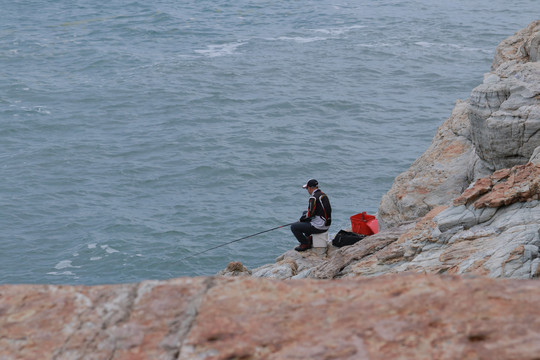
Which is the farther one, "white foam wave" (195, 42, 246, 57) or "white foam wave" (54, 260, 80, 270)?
"white foam wave" (195, 42, 246, 57)

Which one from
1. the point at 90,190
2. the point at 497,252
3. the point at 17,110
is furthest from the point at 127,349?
the point at 17,110

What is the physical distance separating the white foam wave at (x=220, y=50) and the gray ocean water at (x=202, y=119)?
30 cm

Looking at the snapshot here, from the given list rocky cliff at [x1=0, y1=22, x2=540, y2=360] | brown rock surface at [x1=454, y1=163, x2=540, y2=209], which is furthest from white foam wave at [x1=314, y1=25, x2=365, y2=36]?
rocky cliff at [x1=0, y1=22, x2=540, y2=360]

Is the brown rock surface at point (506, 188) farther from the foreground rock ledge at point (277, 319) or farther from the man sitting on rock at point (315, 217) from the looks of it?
the foreground rock ledge at point (277, 319)

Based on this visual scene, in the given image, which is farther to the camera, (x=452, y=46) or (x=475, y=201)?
(x=452, y=46)

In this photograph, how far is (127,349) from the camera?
178 inches

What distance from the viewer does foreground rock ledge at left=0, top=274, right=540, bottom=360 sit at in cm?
422

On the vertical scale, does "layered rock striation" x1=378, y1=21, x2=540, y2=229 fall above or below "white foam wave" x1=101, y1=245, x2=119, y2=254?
above

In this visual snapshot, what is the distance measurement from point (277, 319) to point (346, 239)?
10.6 meters

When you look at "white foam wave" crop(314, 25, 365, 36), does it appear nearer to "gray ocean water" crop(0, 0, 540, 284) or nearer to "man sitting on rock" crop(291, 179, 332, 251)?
"gray ocean water" crop(0, 0, 540, 284)

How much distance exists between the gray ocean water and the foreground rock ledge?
17346 mm

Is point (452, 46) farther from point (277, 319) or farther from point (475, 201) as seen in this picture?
point (277, 319)

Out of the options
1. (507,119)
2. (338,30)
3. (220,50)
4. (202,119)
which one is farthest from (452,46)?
(507,119)

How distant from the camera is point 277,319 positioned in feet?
15.1
